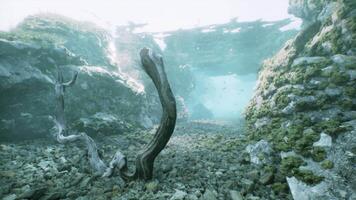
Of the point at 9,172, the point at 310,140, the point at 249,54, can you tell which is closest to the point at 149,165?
the point at 9,172

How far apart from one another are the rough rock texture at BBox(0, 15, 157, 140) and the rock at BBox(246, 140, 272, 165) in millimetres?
8438

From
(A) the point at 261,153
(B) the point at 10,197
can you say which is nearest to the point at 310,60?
(A) the point at 261,153

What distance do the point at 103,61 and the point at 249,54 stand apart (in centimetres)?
3738

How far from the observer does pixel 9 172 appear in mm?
6520

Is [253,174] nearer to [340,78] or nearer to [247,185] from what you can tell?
[247,185]

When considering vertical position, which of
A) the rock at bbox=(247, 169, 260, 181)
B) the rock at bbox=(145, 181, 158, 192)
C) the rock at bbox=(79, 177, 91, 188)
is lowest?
the rock at bbox=(247, 169, 260, 181)

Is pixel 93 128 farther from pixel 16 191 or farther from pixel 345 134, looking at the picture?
pixel 345 134

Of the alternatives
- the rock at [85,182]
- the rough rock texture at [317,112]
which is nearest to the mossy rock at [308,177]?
the rough rock texture at [317,112]

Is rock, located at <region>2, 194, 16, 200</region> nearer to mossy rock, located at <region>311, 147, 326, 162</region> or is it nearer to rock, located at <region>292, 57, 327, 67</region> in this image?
mossy rock, located at <region>311, 147, 326, 162</region>

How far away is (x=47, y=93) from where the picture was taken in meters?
13.3

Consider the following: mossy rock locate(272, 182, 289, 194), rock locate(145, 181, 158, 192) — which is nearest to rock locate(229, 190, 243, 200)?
mossy rock locate(272, 182, 289, 194)

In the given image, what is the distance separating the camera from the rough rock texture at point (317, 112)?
5.27 metres

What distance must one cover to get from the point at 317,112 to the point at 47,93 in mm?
13861

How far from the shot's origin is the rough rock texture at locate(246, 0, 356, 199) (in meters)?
5.27
